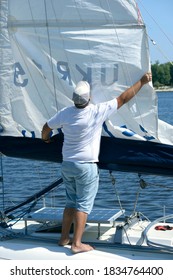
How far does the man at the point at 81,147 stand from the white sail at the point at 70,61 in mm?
382

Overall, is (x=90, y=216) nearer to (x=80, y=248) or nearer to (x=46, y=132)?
(x=80, y=248)

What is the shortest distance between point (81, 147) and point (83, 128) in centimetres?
18

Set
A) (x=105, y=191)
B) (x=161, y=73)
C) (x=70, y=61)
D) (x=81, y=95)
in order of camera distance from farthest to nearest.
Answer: (x=161, y=73), (x=105, y=191), (x=70, y=61), (x=81, y=95)

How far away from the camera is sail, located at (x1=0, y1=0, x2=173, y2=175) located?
633 cm

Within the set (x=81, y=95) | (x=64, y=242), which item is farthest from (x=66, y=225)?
(x=81, y=95)

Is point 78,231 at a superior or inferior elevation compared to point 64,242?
superior

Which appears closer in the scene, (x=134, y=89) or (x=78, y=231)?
(x=78, y=231)

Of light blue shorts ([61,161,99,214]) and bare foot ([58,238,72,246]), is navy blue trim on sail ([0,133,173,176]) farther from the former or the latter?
bare foot ([58,238,72,246])

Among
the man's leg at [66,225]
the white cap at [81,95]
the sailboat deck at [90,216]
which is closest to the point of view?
the white cap at [81,95]

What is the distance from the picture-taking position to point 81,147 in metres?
6.01

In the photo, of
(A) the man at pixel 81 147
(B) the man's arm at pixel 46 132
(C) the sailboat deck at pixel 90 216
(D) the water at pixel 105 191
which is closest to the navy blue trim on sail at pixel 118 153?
(B) the man's arm at pixel 46 132

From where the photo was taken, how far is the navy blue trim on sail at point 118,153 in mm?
6223

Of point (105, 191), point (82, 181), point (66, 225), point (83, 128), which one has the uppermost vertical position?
point (83, 128)

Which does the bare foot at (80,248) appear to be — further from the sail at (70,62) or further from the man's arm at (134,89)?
the man's arm at (134,89)
